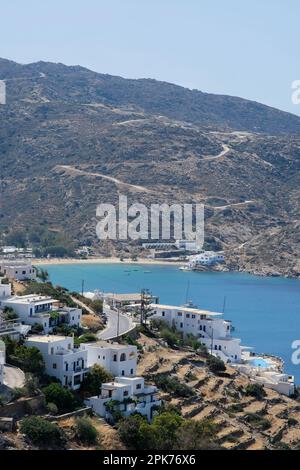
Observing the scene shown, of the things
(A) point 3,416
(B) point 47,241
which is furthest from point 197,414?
(B) point 47,241

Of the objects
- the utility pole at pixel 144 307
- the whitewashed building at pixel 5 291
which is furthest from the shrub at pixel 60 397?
the utility pole at pixel 144 307

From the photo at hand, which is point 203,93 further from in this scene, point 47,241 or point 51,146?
point 47,241

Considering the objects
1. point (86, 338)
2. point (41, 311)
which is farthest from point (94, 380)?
point (41, 311)

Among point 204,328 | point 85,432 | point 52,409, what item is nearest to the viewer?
point 85,432

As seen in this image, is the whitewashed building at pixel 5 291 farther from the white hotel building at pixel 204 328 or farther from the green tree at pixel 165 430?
the white hotel building at pixel 204 328

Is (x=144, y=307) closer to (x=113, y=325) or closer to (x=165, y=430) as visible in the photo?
(x=113, y=325)

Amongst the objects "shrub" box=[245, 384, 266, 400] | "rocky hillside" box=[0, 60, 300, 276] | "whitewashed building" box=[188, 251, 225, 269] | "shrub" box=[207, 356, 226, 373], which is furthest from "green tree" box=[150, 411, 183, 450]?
"rocky hillside" box=[0, 60, 300, 276]

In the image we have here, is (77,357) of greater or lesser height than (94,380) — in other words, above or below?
above
